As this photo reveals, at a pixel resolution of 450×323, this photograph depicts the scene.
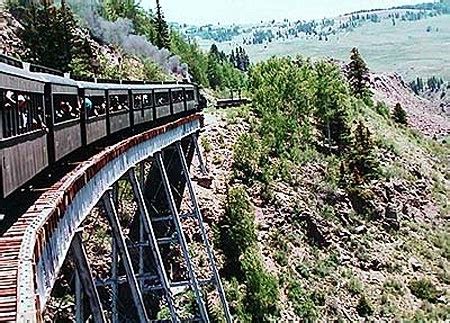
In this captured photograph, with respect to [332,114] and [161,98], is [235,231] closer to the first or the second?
[161,98]

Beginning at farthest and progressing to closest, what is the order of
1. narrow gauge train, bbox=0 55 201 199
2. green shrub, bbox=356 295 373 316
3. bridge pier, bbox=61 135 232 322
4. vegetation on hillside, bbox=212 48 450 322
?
green shrub, bbox=356 295 373 316 → vegetation on hillside, bbox=212 48 450 322 → bridge pier, bbox=61 135 232 322 → narrow gauge train, bbox=0 55 201 199

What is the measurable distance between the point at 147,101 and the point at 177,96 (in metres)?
7.12

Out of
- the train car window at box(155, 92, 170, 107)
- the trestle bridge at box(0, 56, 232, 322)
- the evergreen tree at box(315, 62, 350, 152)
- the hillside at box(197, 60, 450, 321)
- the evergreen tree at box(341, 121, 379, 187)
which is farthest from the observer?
the evergreen tree at box(315, 62, 350, 152)

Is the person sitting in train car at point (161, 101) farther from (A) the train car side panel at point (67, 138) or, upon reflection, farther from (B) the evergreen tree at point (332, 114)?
(B) the evergreen tree at point (332, 114)

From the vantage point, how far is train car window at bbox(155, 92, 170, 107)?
2711 centimetres

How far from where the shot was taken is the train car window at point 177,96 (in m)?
31.2

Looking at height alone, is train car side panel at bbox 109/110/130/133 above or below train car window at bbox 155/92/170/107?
below

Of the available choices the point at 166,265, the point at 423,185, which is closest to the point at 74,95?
the point at 166,265

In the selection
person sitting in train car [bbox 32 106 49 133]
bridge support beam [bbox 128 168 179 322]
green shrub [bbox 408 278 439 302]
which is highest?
person sitting in train car [bbox 32 106 49 133]

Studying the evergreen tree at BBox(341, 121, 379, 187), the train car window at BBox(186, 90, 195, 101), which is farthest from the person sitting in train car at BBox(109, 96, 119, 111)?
the evergreen tree at BBox(341, 121, 379, 187)

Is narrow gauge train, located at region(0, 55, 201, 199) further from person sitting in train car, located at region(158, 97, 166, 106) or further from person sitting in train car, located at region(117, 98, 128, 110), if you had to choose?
person sitting in train car, located at region(158, 97, 166, 106)

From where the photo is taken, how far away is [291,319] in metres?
32.2

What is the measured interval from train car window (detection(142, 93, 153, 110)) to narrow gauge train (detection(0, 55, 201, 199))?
111cm

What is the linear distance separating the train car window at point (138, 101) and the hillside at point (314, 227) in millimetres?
9846
